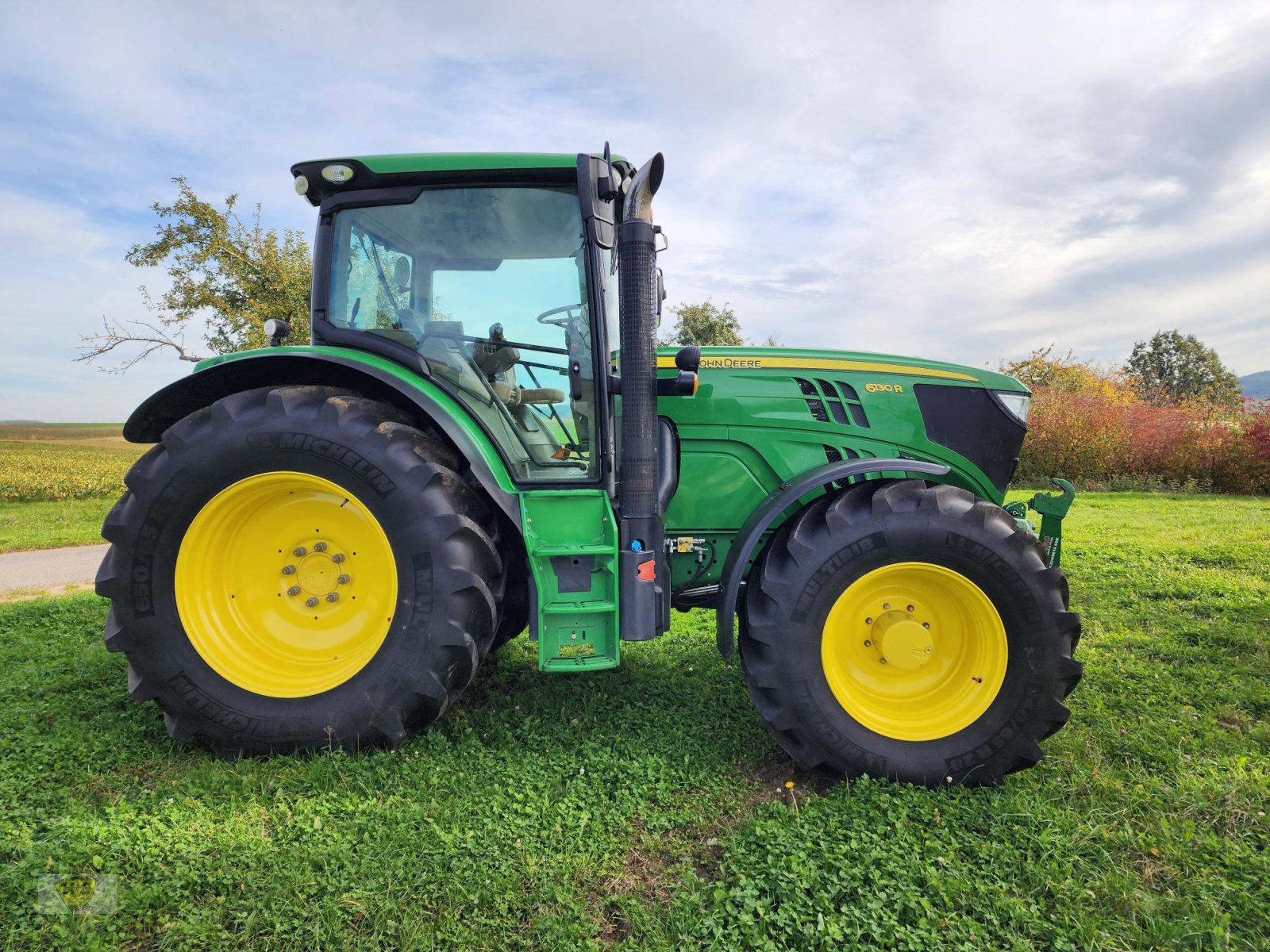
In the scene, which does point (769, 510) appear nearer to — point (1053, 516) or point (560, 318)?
point (560, 318)

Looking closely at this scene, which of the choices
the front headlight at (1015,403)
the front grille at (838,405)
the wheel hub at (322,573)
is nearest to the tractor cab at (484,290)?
the wheel hub at (322,573)

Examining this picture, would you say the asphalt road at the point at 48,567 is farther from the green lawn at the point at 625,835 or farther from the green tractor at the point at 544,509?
the green tractor at the point at 544,509

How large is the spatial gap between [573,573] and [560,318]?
3.68 ft

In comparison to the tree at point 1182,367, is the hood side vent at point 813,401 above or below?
below

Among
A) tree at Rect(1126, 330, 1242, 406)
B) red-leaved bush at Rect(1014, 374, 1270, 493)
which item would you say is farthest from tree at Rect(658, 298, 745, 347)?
tree at Rect(1126, 330, 1242, 406)

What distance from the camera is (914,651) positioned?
8.55 feet

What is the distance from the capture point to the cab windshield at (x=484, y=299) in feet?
9.61

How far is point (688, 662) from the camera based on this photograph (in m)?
3.88

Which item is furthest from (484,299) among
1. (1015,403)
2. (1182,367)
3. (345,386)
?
(1182,367)

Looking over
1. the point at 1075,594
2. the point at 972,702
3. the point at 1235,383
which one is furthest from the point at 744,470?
the point at 1235,383

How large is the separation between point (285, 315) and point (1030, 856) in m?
15.6

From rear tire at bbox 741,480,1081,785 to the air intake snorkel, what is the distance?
43 centimetres

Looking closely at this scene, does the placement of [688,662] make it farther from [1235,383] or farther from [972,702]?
[1235,383]

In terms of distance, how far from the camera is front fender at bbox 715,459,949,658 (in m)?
2.67
